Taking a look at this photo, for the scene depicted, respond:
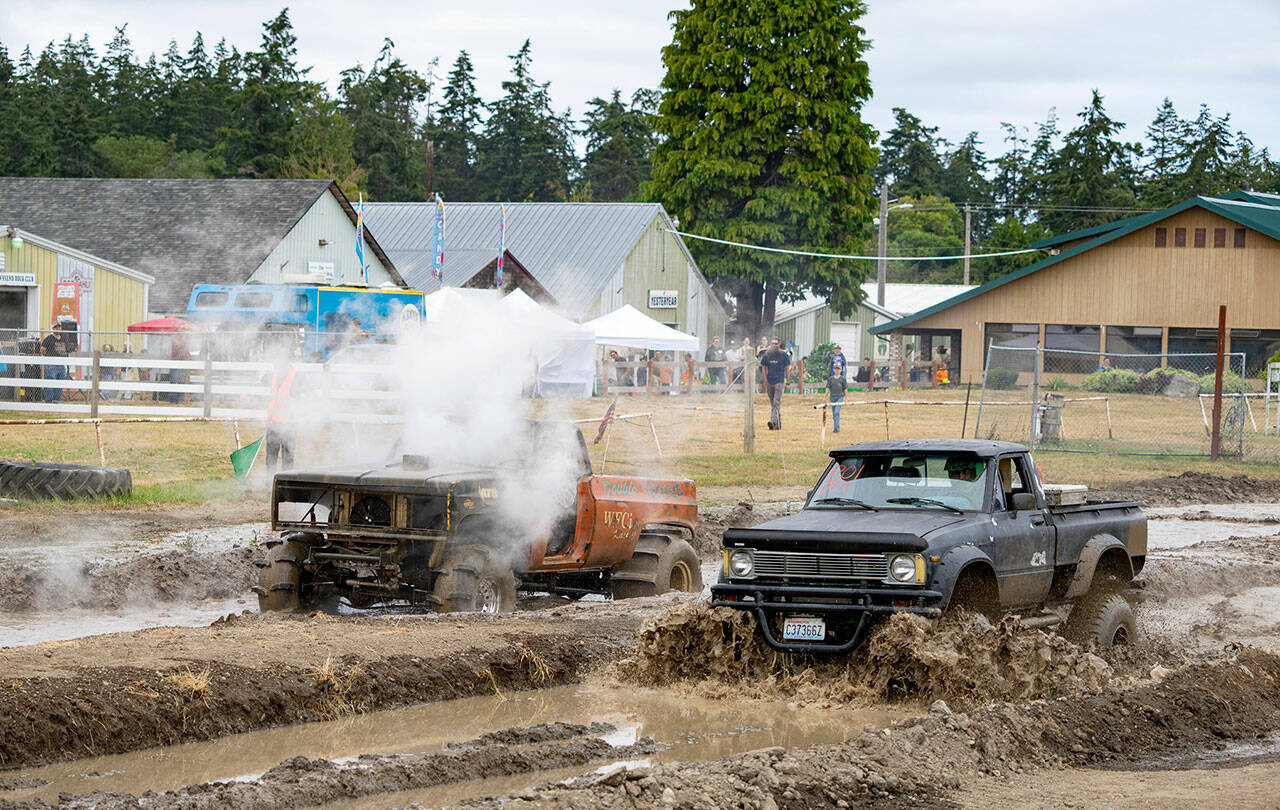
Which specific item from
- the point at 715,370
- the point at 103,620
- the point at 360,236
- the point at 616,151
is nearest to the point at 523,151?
the point at 616,151

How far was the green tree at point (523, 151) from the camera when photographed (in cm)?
10106

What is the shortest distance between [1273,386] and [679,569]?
3526cm

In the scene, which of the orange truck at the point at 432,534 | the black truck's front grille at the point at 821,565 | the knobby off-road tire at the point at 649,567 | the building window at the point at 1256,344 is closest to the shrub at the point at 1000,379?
the building window at the point at 1256,344

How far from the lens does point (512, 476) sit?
12.3 metres

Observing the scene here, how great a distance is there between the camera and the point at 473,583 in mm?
11844

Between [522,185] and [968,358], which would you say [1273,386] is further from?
[522,185]

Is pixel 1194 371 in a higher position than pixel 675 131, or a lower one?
lower

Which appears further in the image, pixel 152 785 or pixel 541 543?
pixel 541 543

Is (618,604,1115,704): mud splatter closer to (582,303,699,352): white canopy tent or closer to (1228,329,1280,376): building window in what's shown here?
(582,303,699,352): white canopy tent

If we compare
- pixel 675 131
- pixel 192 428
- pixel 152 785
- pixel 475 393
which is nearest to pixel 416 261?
pixel 675 131

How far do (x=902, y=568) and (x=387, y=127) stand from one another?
8420 centimetres

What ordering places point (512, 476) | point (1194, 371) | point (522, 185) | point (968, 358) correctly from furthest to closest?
point (522, 185)
point (968, 358)
point (1194, 371)
point (512, 476)

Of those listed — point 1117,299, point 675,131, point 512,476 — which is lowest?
point 512,476

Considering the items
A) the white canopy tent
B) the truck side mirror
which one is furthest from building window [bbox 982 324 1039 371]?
the truck side mirror
